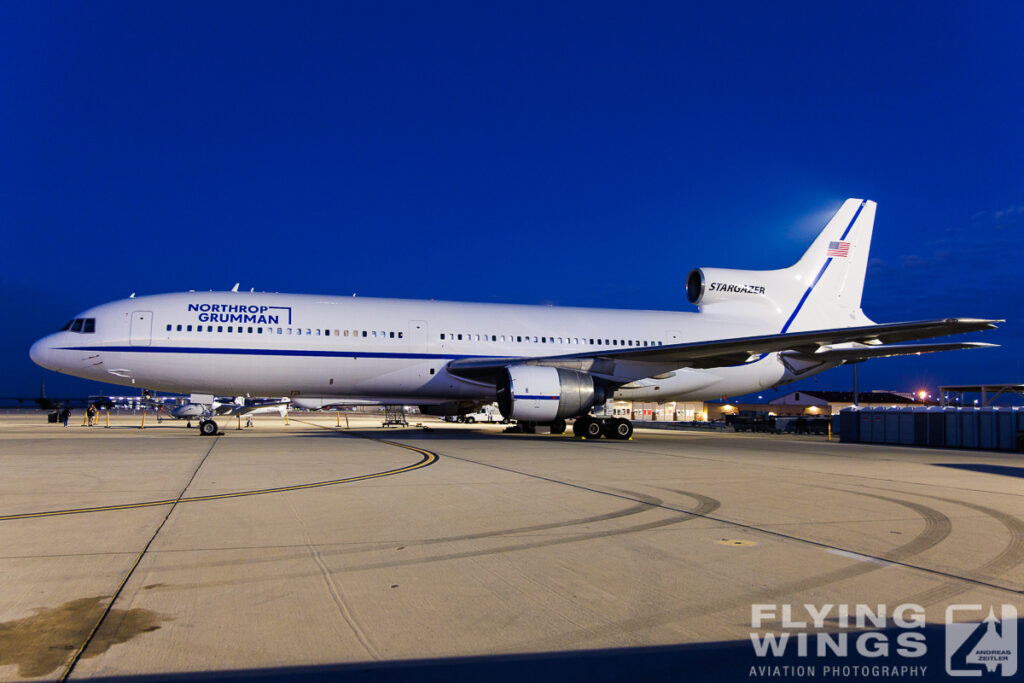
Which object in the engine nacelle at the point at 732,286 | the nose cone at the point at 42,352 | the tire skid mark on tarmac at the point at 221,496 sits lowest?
the tire skid mark on tarmac at the point at 221,496

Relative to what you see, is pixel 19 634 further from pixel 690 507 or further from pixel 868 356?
pixel 868 356

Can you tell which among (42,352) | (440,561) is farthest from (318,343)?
(440,561)

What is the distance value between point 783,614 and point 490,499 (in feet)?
14.6

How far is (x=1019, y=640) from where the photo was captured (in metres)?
3.51

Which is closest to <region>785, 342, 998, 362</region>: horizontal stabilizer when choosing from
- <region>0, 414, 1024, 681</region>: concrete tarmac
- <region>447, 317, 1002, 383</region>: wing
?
<region>447, 317, 1002, 383</region>: wing

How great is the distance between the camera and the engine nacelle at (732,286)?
25891 millimetres

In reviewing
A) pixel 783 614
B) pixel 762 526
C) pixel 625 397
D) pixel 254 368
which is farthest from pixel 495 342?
pixel 783 614

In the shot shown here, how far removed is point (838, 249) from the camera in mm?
26391

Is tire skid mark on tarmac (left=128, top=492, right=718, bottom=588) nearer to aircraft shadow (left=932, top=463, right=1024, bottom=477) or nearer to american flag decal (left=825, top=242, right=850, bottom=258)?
aircraft shadow (left=932, top=463, right=1024, bottom=477)

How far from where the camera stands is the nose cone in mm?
19156

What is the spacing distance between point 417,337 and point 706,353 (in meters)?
8.99

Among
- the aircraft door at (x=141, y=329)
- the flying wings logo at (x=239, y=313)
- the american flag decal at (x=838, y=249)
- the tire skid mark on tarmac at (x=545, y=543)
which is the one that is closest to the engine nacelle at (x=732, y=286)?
the american flag decal at (x=838, y=249)

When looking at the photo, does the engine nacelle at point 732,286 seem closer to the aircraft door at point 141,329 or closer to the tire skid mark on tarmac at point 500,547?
the aircraft door at point 141,329

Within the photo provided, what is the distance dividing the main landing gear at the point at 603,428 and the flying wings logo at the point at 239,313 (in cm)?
971
